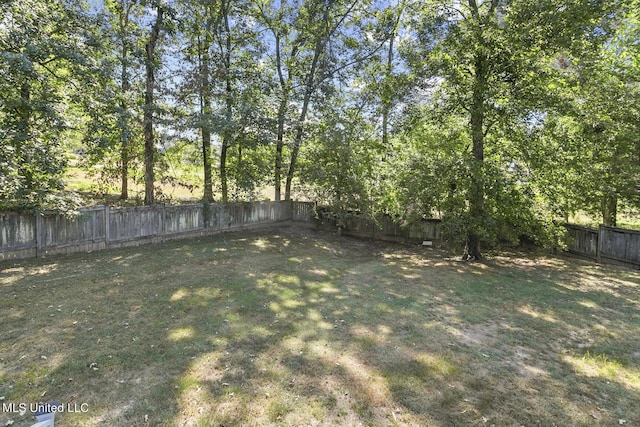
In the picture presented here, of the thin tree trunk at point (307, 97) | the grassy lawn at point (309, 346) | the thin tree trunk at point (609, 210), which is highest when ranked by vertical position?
the thin tree trunk at point (307, 97)

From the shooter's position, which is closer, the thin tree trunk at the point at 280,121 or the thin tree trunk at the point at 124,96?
the thin tree trunk at the point at 124,96

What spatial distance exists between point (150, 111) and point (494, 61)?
9.64m

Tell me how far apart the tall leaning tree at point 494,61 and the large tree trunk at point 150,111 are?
777cm

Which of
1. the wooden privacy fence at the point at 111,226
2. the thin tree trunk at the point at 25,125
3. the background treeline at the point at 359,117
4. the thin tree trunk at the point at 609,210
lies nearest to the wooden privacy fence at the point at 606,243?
the background treeline at the point at 359,117

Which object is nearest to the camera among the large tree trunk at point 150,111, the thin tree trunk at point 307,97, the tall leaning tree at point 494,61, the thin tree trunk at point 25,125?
the thin tree trunk at point 25,125

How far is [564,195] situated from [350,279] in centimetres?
630

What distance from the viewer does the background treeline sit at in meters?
7.51

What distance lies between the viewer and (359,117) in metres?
13.7

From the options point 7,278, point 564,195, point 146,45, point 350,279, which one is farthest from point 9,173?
point 564,195

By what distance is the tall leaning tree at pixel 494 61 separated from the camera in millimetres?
7723

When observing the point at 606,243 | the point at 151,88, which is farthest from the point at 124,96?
the point at 606,243

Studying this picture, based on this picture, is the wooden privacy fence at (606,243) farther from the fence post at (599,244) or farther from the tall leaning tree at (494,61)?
the tall leaning tree at (494,61)

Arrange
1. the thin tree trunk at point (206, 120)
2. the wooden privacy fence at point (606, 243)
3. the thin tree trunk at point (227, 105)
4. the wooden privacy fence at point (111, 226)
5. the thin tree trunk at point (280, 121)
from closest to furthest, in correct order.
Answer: the wooden privacy fence at point (111, 226)
the wooden privacy fence at point (606, 243)
the thin tree trunk at point (206, 120)
the thin tree trunk at point (227, 105)
the thin tree trunk at point (280, 121)

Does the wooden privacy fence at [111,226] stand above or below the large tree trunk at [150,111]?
below
